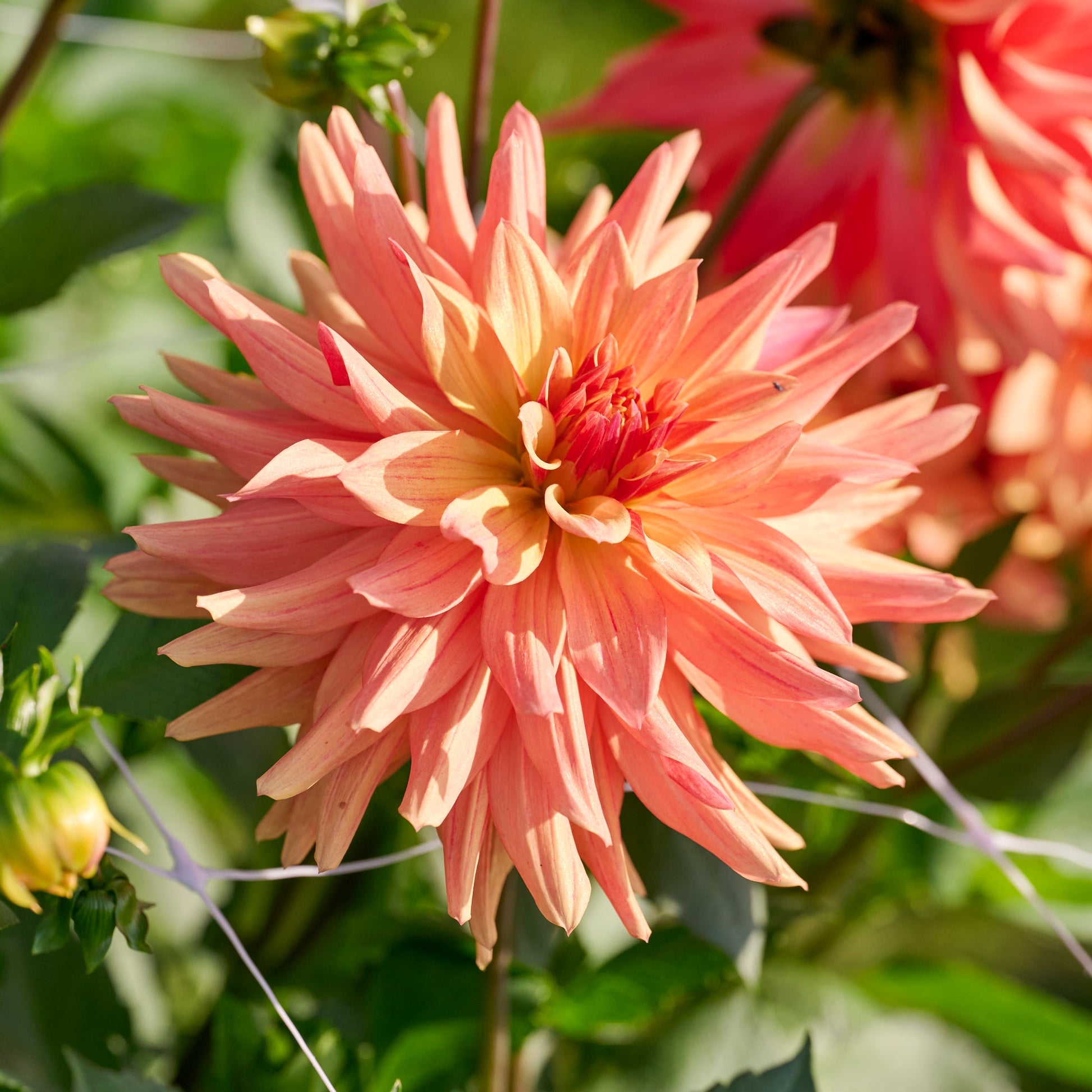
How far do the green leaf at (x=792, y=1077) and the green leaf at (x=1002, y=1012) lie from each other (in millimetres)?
243

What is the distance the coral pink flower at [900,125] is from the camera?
15.9 inches

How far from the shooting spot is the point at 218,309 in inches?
9.8

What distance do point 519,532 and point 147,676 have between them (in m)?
0.12

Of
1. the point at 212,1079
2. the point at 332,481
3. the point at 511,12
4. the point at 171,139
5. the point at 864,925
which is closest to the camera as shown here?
the point at 332,481

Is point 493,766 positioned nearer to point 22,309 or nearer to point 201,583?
point 201,583

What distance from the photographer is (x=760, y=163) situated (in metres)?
0.40

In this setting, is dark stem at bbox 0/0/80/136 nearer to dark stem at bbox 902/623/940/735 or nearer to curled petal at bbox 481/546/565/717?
curled petal at bbox 481/546/565/717

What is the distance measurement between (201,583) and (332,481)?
0.05 metres

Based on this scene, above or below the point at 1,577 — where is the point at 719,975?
below

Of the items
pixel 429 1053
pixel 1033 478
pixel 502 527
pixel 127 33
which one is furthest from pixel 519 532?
pixel 127 33

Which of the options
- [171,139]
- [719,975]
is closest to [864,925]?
[719,975]

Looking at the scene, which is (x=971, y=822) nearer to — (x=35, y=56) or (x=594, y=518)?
(x=594, y=518)

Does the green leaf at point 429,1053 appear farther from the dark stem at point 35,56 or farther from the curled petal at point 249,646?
the dark stem at point 35,56

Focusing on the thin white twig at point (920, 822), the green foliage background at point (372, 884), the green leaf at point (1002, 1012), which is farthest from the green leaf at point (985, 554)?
the green leaf at point (1002, 1012)
